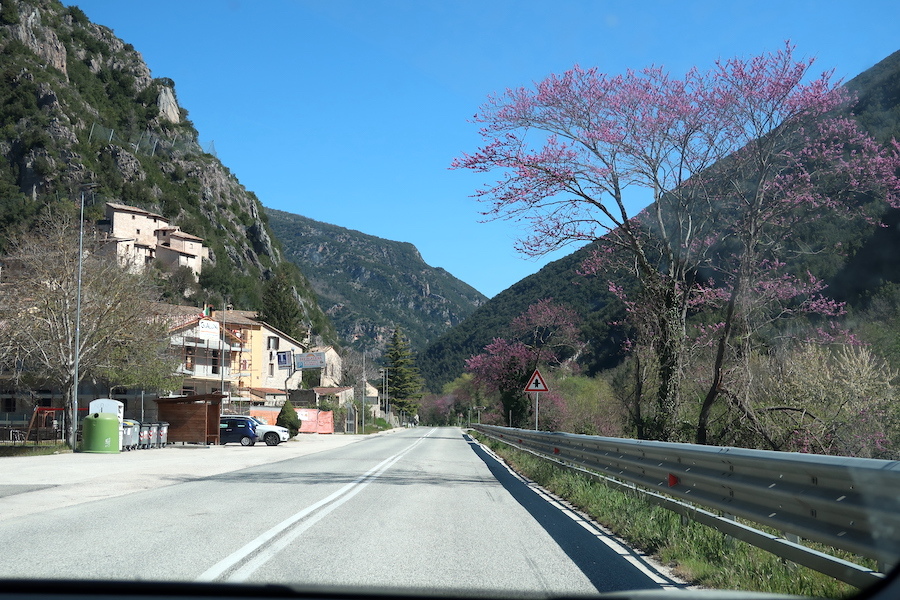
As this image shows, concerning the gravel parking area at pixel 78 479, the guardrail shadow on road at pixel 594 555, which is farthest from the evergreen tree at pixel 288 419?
the guardrail shadow on road at pixel 594 555

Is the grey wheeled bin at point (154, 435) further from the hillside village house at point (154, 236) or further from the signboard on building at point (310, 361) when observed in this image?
the hillside village house at point (154, 236)

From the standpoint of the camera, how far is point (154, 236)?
118m

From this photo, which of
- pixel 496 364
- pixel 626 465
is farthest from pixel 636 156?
pixel 496 364

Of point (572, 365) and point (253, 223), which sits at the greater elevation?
point (253, 223)

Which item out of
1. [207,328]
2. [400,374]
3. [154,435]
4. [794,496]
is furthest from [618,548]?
[400,374]

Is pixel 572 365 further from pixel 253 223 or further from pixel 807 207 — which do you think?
pixel 253 223

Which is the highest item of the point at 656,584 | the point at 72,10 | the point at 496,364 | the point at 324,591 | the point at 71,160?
the point at 72,10

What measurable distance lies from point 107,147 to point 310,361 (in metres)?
63.3

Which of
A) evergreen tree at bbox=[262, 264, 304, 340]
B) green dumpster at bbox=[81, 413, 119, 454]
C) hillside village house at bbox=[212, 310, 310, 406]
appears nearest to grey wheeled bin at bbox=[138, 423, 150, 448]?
green dumpster at bbox=[81, 413, 119, 454]

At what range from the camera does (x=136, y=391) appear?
53.8m

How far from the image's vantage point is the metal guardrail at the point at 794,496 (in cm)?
462

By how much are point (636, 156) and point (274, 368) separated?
76.2 meters

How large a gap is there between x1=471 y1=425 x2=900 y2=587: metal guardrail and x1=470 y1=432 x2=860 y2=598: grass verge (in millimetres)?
147

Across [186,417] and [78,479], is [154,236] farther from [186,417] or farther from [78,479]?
[78,479]
